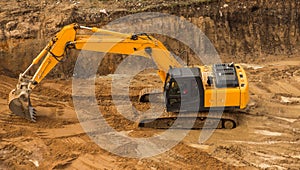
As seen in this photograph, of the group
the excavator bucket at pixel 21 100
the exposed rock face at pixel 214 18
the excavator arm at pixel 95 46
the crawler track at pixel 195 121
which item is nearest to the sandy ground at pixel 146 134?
the crawler track at pixel 195 121

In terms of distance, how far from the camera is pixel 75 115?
12117 mm

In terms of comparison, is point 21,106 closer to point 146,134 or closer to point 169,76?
point 146,134

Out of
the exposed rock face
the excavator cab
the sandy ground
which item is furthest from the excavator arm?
the exposed rock face

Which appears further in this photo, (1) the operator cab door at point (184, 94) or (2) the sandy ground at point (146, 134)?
(1) the operator cab door at point (184, 94)

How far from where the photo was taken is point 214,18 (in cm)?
1505

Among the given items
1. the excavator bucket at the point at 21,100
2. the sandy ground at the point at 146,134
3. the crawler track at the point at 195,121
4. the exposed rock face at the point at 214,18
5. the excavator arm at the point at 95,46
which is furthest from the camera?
the exposed rock face at the point at 214,18

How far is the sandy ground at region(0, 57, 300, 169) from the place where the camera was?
1030 cm

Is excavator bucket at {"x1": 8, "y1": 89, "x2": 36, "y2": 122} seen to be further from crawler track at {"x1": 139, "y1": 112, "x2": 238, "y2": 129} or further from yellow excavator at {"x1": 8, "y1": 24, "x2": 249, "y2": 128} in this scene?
crawler track at {"x1": 139, "y1": 112, "x2": 238, "y2": 129}

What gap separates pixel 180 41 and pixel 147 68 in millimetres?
1513

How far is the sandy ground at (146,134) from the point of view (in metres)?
10.3

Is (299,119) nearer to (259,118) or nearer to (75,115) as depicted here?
(259,118)

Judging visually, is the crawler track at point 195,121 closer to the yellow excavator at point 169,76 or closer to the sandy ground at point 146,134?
the yellow excavator at point 169,76

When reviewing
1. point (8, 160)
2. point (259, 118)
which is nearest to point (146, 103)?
point (259, 118)

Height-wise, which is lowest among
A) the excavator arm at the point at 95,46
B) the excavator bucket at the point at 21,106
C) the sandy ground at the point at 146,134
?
the sandy ground at the point at 146,134
